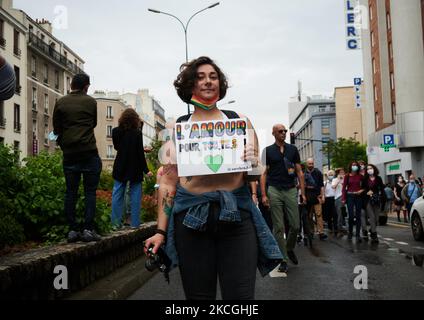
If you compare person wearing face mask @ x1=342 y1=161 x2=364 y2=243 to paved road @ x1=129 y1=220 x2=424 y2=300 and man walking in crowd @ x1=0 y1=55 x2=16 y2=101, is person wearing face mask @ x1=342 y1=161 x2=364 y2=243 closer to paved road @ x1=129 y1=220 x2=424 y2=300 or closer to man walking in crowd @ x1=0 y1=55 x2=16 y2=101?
paved road @ x1=129 y1=220 x2=424 y2=300

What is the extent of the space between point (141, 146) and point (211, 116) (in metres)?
5.31

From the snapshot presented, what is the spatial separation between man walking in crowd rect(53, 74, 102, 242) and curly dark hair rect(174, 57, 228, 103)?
2.78m

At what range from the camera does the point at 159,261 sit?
9.45 ft

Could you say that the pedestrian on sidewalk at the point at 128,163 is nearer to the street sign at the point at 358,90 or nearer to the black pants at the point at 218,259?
the black pants at the point at 218,259

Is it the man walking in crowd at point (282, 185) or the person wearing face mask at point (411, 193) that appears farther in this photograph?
the person wearing face mask at point (411, 193)

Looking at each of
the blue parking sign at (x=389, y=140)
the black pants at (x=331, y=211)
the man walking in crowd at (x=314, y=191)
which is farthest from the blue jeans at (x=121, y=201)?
the blue parking sign at (x=389, y=140)

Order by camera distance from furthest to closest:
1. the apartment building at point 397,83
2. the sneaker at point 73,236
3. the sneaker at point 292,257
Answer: the apartment building at point 397,83
the sneaker at point 292,257
the sneaker at point 73,236

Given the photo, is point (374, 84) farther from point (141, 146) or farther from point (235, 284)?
point (235, 284)

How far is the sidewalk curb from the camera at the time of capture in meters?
4.95

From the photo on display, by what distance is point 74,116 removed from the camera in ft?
18.7

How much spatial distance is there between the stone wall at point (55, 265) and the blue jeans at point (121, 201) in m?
1.03

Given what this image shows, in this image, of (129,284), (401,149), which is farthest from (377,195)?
(401,149)

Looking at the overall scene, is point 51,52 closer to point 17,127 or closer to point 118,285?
point 17,127

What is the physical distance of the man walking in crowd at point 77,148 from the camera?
5.65 m
